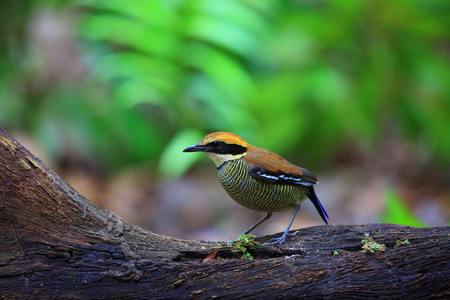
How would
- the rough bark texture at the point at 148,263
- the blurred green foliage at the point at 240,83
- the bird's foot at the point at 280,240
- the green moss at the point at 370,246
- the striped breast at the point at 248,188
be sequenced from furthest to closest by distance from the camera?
the blurred green foliage at the point at 240,83
the striped breast at the point at 248,188
the bird's foot at the point at 280,240
the green moss at the point at 370,246
the rough bark texture at the point at 148,263

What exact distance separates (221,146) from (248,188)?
399mm

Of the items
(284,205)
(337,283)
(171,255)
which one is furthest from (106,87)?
(337,283)

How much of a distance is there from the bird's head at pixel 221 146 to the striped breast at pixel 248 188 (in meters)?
0.06

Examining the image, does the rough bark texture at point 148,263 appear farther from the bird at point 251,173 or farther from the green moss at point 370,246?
the bird at point 251,173

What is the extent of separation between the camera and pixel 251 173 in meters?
4.51

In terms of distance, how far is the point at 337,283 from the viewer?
11.4 ft

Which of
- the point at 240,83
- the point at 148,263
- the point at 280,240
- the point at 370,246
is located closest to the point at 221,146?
the point at 280,240

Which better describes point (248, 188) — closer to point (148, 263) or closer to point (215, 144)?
point (215, 144)

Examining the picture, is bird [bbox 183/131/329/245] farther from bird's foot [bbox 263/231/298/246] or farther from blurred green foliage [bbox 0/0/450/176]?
blurred green foliage [bbox 0/0/450/176]

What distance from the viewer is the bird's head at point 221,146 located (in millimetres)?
4531

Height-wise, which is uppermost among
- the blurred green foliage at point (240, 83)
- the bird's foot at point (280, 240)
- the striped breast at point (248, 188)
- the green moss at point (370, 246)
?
the blurred green foliage at point (240, 83)

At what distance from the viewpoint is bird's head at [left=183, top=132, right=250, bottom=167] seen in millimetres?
4531

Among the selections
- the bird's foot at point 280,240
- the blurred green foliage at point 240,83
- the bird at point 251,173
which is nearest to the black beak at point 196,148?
the bird at point 251,173

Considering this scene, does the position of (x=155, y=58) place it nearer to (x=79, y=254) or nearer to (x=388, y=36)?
(x=388, y=36)
